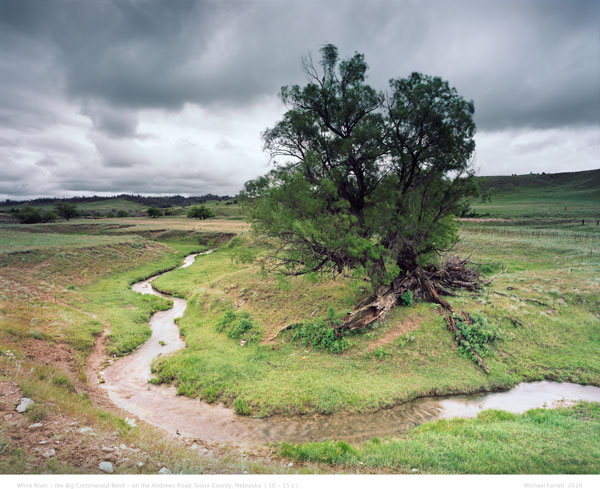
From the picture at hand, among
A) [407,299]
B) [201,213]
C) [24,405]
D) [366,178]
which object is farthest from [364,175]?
[201,213]

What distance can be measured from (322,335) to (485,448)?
8.45 meters

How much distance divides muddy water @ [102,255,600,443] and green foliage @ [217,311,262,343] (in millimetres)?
4470

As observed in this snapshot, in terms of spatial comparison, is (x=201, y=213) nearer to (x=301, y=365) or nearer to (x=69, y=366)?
(x=69, y=366)

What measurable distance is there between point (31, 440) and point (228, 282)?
1889cm

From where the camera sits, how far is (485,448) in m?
7.16

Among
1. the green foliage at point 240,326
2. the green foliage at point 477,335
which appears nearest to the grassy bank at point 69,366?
the green foliage at point 240,326

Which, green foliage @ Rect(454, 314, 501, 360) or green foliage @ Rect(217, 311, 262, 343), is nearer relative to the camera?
green foliage @ Rect(454, 314, 501, 360)

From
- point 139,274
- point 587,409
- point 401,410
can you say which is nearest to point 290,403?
point 401,410

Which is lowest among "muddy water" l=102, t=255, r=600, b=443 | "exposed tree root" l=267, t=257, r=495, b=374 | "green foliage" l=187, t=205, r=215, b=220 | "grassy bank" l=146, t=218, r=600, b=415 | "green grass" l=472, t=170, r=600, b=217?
"muddy water" l=102, t=255, r=600, b=443

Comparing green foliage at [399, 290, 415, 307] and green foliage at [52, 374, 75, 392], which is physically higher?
green foliage at [399, 290, 415, 307]

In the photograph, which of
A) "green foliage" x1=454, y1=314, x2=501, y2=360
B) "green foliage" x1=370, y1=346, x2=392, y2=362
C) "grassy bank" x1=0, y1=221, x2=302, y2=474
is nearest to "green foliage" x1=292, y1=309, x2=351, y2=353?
"green foliage" x1=370, y1=346, x2=392, y2=362

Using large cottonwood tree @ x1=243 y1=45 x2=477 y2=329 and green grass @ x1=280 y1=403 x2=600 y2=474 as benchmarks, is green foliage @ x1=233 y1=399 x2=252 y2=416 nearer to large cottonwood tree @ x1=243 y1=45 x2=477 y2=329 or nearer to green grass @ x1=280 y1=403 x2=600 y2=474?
green grass @ x1=280 y1=403 x2=600 y2=474

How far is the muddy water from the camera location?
383 inches

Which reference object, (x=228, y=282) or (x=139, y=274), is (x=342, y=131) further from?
(x=139, y=274)
